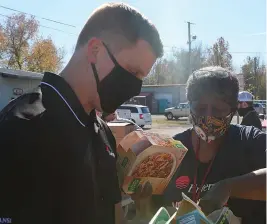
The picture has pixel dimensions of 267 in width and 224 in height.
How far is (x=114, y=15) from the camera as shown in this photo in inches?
66.2

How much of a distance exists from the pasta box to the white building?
741 centimetres

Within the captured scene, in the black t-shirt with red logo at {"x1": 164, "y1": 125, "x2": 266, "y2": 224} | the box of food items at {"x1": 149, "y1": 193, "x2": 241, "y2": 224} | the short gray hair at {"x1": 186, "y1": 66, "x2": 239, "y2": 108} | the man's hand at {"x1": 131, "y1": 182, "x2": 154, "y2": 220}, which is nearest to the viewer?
the box of food items at {"x1": 149, "y1": 193, "x2": 241, "y2": 224}

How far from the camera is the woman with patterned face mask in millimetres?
1981

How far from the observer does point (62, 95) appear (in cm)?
146

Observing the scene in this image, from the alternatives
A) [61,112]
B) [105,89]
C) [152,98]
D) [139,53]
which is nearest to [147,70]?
[139,53]

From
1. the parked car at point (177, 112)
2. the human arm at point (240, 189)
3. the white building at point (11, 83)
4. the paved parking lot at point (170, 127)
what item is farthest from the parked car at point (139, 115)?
the human arm at point (240, 189)

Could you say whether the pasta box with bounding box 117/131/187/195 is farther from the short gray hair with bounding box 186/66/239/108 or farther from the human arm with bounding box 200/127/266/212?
the short gray hair with bounding box 186/66/239/108

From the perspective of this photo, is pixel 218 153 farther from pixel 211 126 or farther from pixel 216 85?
pixel 216 85

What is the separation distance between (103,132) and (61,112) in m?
0.47

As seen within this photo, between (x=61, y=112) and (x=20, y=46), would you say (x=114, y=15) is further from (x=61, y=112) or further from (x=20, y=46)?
(x=20, y=46)

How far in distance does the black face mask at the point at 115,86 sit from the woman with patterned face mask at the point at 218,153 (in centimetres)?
50

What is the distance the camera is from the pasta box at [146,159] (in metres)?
1.80

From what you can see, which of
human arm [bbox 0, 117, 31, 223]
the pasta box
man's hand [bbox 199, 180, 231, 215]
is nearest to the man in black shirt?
human arm [bbox 0, 117, 31, 223]

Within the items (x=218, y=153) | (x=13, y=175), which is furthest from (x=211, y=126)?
(x=13, y=175)
